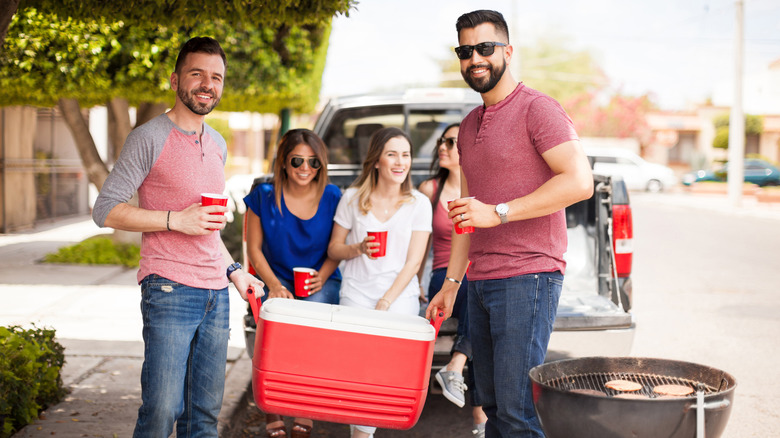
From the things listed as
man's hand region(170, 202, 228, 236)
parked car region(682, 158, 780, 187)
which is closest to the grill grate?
man's hand region(170, 202, 228, 236)

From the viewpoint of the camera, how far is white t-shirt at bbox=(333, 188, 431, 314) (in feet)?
14.6

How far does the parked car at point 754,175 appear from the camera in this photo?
37188 mm

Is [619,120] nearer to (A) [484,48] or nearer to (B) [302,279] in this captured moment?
(B) [302,279]

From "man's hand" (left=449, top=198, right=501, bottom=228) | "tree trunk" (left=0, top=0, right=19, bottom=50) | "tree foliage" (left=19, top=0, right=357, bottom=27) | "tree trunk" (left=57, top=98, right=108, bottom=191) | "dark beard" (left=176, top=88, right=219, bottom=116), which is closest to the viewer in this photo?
"man's hand" (left=449, top=198, right=501, bottom=228)

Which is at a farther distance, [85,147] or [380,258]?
[85,147]

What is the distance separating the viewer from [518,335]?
309 cm

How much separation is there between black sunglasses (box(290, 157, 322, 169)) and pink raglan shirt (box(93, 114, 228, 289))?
1157 mm

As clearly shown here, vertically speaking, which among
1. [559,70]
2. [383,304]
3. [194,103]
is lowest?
[383,304]

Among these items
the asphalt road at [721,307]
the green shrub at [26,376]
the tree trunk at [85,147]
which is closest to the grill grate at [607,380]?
the asphalt road at [721,307]

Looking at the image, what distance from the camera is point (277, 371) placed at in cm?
301

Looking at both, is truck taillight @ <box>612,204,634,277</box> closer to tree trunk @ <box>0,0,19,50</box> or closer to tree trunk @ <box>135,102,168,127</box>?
tree trunk @ <box>0,0,19,50</box>

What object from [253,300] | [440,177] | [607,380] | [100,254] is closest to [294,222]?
[440,177]

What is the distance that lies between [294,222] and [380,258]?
55cm

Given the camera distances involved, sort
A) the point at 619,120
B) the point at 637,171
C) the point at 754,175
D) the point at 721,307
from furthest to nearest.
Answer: the point at 619,120 < the point at 754,175 < the point at 637,171 < the point at 721,307
